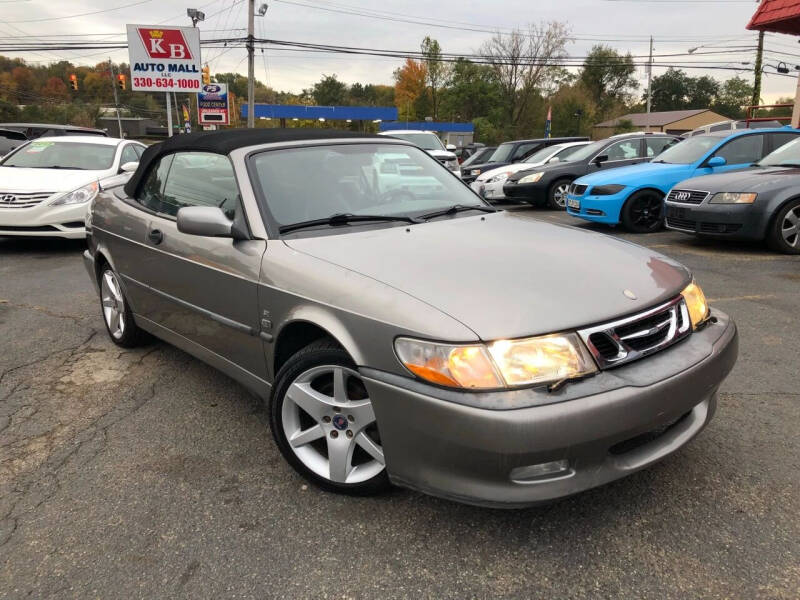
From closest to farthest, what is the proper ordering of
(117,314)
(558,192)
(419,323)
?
(419,323) < (117,314) < (558,192)

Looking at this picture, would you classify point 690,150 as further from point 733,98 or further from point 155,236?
point 733,98

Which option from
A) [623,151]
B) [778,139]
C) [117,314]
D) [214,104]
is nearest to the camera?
[117,314]

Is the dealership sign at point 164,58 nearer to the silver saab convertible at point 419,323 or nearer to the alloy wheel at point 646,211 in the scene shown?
the alloy wheel at point 646,211

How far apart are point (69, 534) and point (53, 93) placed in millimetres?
83244

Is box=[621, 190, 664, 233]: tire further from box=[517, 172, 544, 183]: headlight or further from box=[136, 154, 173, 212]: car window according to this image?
box=[136, 154, 173, 212]: car window

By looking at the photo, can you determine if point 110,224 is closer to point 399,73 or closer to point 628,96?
point 399,73

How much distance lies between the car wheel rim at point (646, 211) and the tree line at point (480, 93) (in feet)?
124

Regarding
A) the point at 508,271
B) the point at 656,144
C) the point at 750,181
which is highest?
the point at 656,144

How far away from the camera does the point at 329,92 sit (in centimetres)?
9544

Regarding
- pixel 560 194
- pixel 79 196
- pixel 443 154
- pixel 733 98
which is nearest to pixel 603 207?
pixel 560 194

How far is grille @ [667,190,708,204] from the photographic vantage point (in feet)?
23.5

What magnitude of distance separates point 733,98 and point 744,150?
95447mm

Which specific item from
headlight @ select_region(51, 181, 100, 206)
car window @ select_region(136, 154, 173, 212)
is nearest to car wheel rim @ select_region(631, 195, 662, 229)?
car window @ select_region(136, 154, 173, 212)

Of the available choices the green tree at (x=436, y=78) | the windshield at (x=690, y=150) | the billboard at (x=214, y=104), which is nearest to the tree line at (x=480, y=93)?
the green tree at (x=436, y=78)
